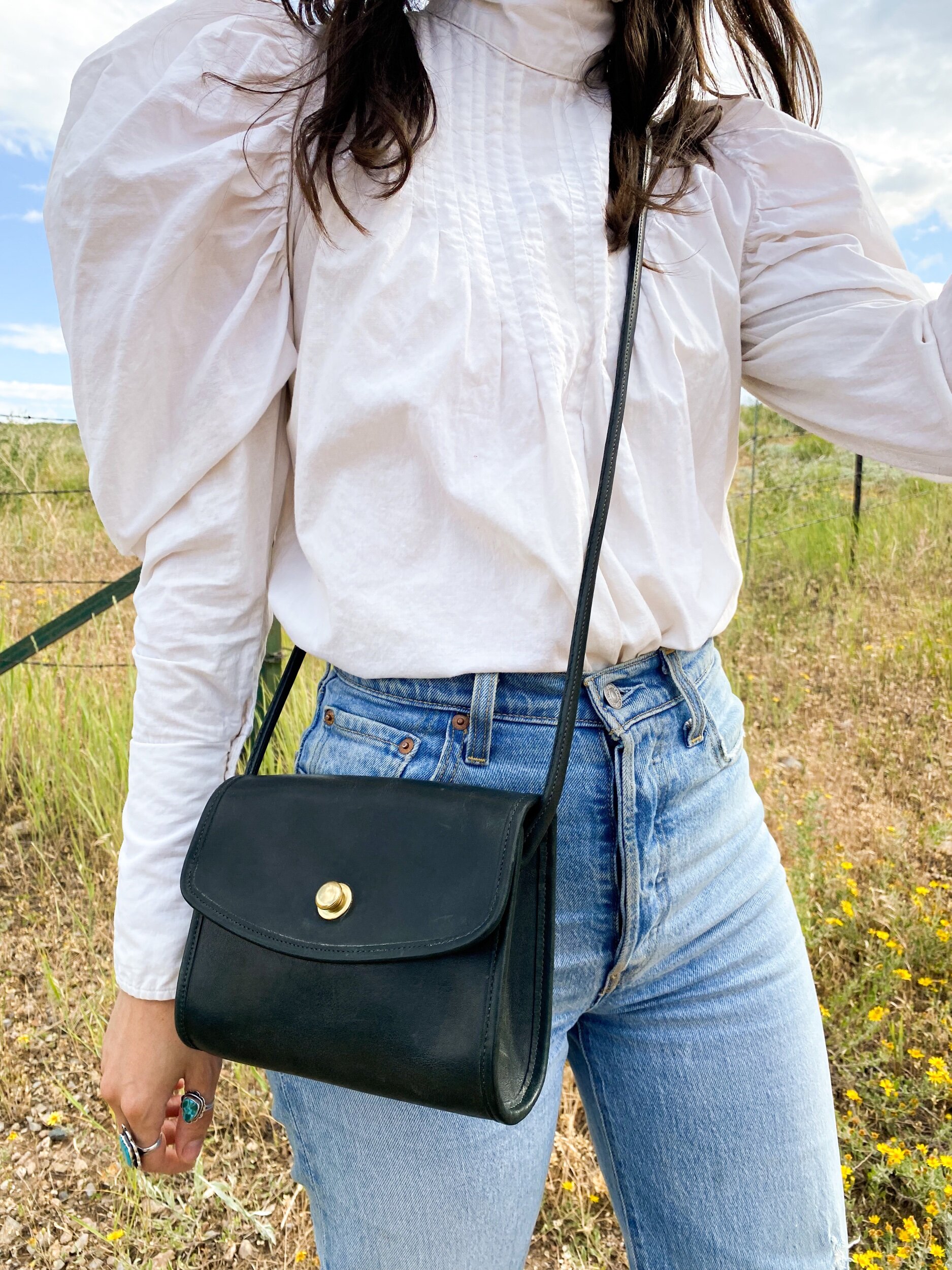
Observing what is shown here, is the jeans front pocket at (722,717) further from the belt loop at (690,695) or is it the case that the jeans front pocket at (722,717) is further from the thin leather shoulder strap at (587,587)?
the thin leather shoulder strap at (587,587)

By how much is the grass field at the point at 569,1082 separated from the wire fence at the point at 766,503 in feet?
0.69

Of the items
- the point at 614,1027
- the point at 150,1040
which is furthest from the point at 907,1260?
the point at 150,1040

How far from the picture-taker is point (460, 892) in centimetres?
68

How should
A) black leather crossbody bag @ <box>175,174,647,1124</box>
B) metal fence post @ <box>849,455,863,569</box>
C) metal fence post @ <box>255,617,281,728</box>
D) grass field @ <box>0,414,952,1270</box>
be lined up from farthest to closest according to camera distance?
metal fence post @ <box>849,455,863,569</box>
metal fence post @ <box>255,617,281,728</box>
grass field @ <box>0,414,952,1270</box>
black leather crossbody bag @ <box>175,174,647,1124</box>

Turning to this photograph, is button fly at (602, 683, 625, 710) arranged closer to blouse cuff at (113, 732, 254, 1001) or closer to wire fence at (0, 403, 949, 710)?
blouse cuff at (113, 732, 254, 1001)

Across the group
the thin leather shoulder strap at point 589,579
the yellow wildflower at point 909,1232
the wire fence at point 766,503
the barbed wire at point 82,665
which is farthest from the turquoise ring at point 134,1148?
the barbed wire at point 82,665

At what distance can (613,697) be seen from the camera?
0.80 meters

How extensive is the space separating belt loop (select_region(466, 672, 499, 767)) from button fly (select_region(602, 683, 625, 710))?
10 centimetres

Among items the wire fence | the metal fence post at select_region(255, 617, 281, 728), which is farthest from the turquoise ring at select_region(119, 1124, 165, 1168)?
the metal fence post at select_region(255, 617, 281, 728)

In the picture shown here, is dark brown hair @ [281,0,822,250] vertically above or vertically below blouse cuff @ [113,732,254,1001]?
above

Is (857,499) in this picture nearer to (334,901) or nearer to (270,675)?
(270,675)

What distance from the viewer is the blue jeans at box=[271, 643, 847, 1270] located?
775 millimetres

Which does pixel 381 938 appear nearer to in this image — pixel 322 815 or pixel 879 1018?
pixel 322 815

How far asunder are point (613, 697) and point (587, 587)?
113 mm
